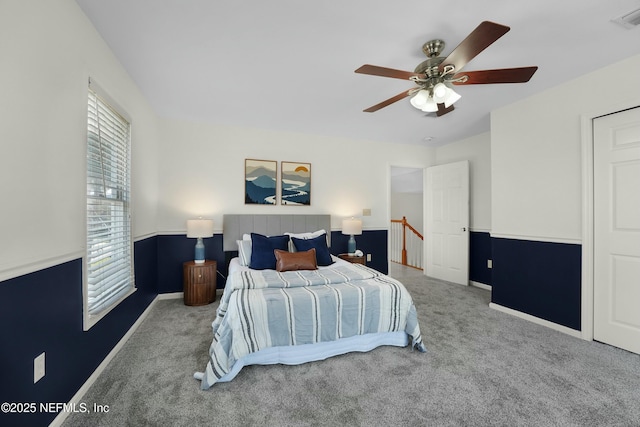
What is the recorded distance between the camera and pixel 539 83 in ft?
9.17

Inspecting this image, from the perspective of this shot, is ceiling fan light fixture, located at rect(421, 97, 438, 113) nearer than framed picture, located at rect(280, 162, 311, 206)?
Yes

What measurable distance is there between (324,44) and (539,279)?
337 cm

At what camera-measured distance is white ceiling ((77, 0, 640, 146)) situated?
1.79m

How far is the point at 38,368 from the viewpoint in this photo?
1378 mm

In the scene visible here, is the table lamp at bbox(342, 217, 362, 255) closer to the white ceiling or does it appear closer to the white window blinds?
the white ceiling

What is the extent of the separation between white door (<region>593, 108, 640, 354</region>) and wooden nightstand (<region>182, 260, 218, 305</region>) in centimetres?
432

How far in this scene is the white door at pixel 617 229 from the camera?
2373 millimetres

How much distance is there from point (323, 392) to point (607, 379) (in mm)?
2139

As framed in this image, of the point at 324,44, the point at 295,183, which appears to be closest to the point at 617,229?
the point at 324,44

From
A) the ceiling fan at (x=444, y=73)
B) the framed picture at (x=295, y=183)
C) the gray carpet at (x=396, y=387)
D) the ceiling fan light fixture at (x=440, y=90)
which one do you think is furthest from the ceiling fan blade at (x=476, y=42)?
the framed picture at (x=295, y=183)

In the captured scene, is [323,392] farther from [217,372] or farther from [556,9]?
[556,9]

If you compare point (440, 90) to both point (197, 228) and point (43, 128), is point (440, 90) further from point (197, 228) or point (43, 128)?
point (197, 228)

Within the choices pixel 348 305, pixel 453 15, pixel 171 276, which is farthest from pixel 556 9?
pixel 171 276

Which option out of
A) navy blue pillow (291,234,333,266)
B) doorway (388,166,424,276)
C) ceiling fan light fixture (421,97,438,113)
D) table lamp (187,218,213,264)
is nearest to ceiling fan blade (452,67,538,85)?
ceiling fan light fixture (421,97,438,113)
